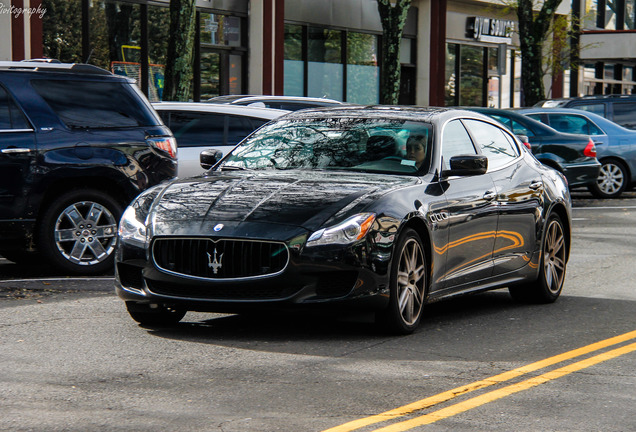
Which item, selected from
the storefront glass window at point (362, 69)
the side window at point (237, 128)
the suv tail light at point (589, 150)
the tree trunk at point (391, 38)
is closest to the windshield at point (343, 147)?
the side window at point (237, 128)

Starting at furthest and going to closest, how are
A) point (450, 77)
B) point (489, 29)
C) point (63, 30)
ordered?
point (489, 29)
point (450, 77)
point (63, 30)

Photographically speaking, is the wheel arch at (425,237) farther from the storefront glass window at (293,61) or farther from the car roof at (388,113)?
the storefront glass window at (293,61)

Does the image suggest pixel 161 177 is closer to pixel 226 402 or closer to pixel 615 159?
pixel 226 402

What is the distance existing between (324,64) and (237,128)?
727 inches

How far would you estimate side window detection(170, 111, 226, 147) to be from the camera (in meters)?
13.4

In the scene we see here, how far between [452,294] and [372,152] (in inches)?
45.3

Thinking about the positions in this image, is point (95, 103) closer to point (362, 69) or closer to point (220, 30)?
point (220, 30)

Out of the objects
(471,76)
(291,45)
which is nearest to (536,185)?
(291,45)

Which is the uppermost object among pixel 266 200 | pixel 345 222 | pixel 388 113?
pixel 388 113

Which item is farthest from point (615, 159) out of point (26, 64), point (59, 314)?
point (59, 314)

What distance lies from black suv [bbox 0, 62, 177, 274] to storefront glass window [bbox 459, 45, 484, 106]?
2864 cm

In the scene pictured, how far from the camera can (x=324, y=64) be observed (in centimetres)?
3183

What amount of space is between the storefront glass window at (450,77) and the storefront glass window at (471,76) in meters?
0.36

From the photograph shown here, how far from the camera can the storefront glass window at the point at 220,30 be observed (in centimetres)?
2753
